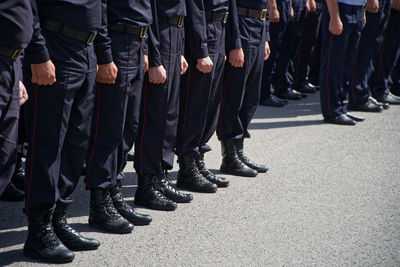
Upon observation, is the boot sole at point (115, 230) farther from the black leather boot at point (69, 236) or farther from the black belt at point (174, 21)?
the black belt at point (174, 21)

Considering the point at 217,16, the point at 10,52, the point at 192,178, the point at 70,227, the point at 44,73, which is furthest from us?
the point at 192,178

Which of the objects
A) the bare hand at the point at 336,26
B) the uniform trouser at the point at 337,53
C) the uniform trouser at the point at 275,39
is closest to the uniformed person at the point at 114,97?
the bare hand at the point at 336,26

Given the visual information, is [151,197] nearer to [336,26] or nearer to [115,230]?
[115,230]

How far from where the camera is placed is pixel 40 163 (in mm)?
3184

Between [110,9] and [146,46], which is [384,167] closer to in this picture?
[146,46]

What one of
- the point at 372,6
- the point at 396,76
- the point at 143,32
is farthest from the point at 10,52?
the point at 396,76

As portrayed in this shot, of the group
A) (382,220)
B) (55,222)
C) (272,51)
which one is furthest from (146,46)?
(272,51)

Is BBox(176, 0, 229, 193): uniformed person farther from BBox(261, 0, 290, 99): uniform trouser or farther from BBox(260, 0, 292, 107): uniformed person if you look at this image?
BBox(261, 0, 290, 99): uniform trouser

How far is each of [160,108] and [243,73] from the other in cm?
111

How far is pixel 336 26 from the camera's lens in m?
6.65

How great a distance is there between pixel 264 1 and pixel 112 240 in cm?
237

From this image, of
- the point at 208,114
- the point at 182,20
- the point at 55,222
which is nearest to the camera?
the point at 55,222

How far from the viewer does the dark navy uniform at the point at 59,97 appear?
3080mm

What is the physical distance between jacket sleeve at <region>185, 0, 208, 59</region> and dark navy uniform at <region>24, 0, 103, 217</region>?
1096 millimetres
